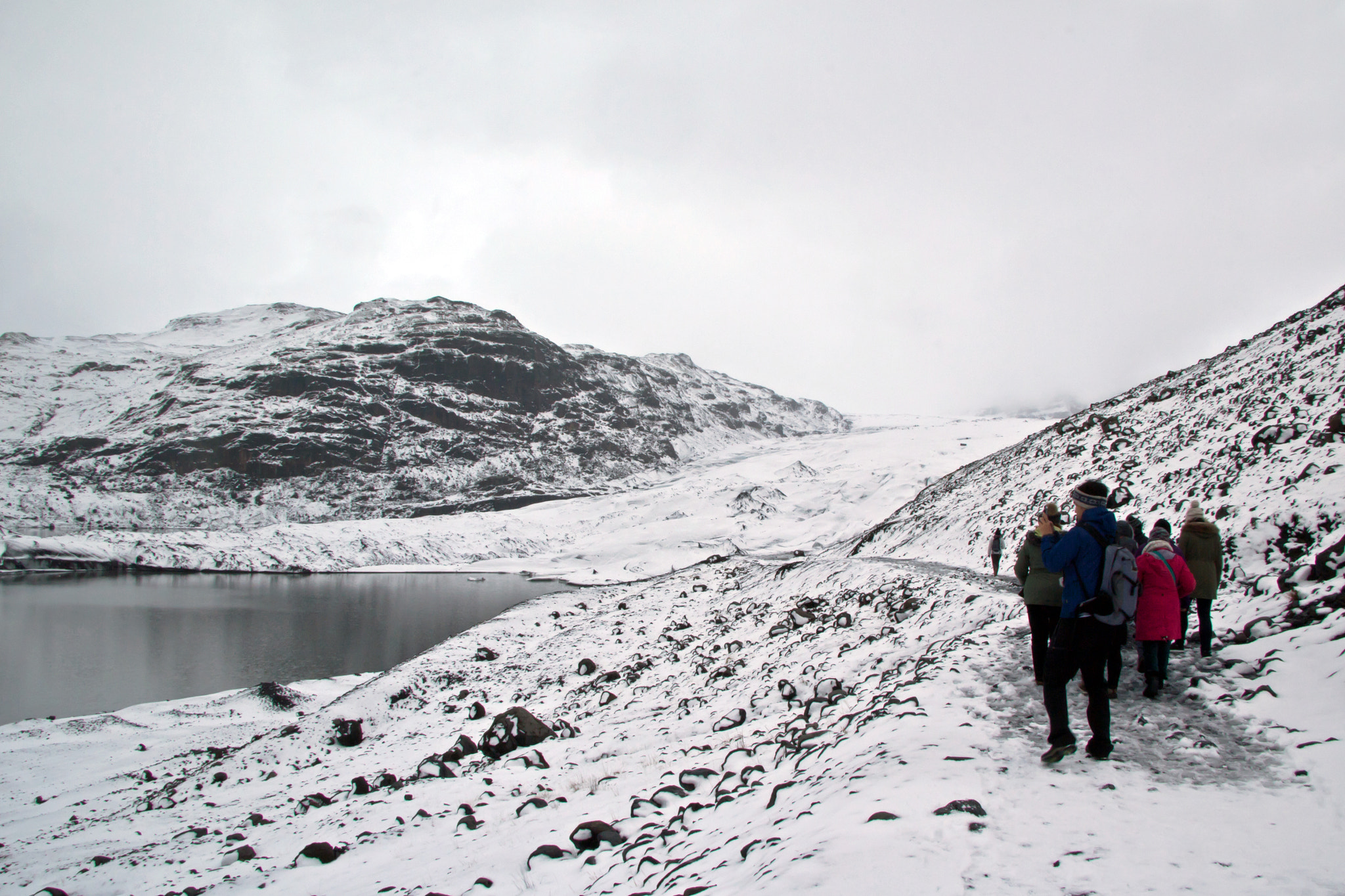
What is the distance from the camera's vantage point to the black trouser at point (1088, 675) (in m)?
5.67

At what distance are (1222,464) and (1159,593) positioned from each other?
1355cm

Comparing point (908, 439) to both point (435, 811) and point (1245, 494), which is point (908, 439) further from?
point (435, 811)

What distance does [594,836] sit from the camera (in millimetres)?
7398

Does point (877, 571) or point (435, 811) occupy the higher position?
point (877, 571)

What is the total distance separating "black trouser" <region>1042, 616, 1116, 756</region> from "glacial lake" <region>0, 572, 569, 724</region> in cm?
3879

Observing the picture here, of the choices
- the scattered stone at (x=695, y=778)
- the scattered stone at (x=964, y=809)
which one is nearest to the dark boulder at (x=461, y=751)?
the scattered stone at (x=695, y=778)

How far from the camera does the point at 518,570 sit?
93.4 meters

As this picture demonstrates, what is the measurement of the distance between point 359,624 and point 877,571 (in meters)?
45.4

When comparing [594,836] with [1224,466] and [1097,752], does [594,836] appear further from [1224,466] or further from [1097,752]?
[1224,466]

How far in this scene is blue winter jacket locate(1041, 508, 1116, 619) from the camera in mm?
5754

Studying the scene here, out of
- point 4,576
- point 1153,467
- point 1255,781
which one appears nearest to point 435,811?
point 1255,781

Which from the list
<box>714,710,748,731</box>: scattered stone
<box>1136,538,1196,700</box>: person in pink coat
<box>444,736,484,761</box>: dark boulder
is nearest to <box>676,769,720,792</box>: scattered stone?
<box>714,710,748,731</box>: scattered stone

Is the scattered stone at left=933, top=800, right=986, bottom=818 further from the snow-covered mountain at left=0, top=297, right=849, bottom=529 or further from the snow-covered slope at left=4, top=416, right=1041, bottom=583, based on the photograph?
the snow-covered mountain at left=0, top=297, right=849, bottom=529

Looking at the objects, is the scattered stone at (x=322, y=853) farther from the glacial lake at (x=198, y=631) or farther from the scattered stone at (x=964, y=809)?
the glacial lake at (x=198, y=631)
